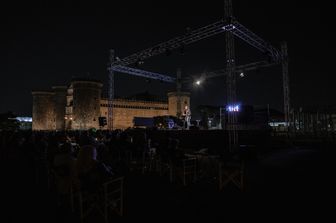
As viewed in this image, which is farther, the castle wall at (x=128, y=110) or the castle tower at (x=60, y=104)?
the castle tower at (x=60, y=104)

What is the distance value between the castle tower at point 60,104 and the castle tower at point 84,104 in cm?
811

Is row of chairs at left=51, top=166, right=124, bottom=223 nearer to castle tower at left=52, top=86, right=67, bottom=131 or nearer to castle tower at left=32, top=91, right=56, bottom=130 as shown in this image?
castle tower at left=52, top=86, right=67, bottom=131

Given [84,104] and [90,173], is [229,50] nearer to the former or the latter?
[90,173]

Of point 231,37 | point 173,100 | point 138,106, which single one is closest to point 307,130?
point 231,37

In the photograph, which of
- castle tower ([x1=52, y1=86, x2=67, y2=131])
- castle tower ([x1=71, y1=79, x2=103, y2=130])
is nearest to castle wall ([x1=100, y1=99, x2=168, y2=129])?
castle tower ([x1=71, y1=79, x2=103, y2=130])

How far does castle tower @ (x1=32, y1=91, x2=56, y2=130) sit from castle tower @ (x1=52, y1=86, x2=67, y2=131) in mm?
879

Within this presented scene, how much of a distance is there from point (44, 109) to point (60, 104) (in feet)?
10.7

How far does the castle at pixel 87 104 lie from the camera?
35.3 meters

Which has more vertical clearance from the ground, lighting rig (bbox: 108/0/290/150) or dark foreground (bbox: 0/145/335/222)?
lighting rig (bbox: 108/0/290/150)

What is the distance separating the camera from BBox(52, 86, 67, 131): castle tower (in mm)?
42000

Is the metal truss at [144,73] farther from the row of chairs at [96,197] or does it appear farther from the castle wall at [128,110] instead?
the castle wall at [128,110]

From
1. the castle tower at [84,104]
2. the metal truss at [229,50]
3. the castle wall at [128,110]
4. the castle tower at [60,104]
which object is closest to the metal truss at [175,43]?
the metal truss at [229,50]

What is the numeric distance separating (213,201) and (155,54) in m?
12.7

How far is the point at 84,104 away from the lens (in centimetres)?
3484
